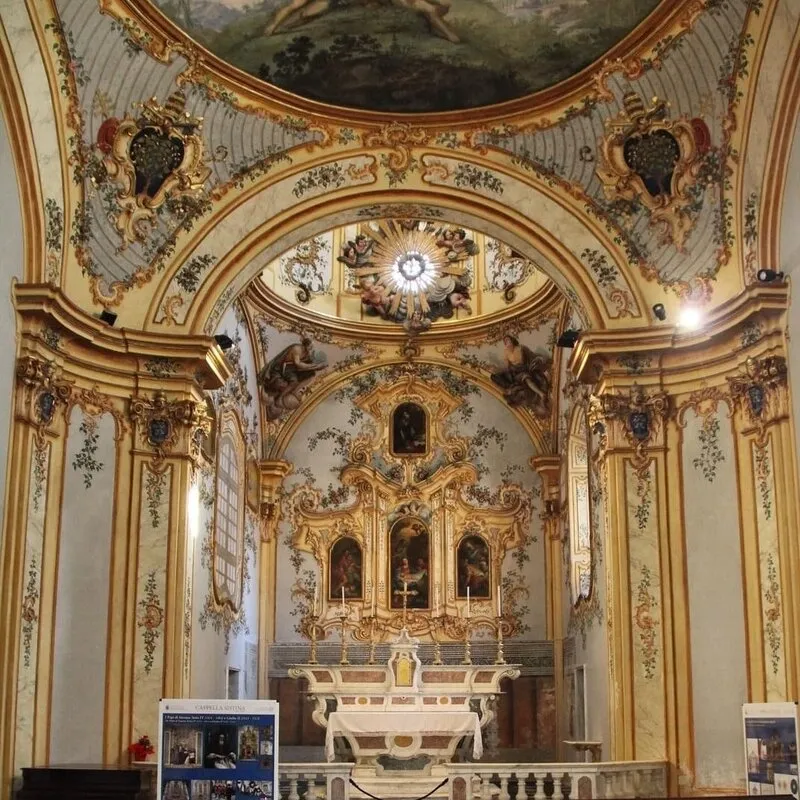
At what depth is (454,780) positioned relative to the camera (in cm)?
1388

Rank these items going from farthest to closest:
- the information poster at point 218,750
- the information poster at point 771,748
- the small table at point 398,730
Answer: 1. the small table at point 398,730
2. the information poster at point 771,748
3. the information poster at point 218,750

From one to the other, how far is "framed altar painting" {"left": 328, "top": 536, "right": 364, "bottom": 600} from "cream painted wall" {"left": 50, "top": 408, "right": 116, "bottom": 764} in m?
8.05

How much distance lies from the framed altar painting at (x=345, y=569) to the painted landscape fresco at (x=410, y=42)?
31.1ft

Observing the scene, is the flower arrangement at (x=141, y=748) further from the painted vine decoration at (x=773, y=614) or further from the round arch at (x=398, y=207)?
the painted vine decoration at (x=773, y=614)

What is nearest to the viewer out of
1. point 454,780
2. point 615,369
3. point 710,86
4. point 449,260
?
point 454,780

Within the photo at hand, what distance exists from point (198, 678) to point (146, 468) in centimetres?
323

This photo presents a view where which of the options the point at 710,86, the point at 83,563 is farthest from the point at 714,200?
the point at 83,563

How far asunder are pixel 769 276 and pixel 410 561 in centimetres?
1078

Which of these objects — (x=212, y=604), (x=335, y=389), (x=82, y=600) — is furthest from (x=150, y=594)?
(x=335, y=389)

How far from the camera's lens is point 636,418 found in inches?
638

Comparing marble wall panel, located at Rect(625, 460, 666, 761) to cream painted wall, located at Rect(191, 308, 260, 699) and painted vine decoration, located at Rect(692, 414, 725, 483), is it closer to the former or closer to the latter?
painted vine decoration, located at Rect(692, 414, 725, 483)

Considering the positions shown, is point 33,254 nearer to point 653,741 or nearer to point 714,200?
point 714,200

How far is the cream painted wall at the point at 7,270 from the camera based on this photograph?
13562 millimetres

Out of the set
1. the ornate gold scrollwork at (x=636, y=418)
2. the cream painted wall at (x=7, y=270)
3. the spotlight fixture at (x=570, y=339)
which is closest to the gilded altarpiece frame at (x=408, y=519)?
the spotlight fixture at (x=570, y=339)
